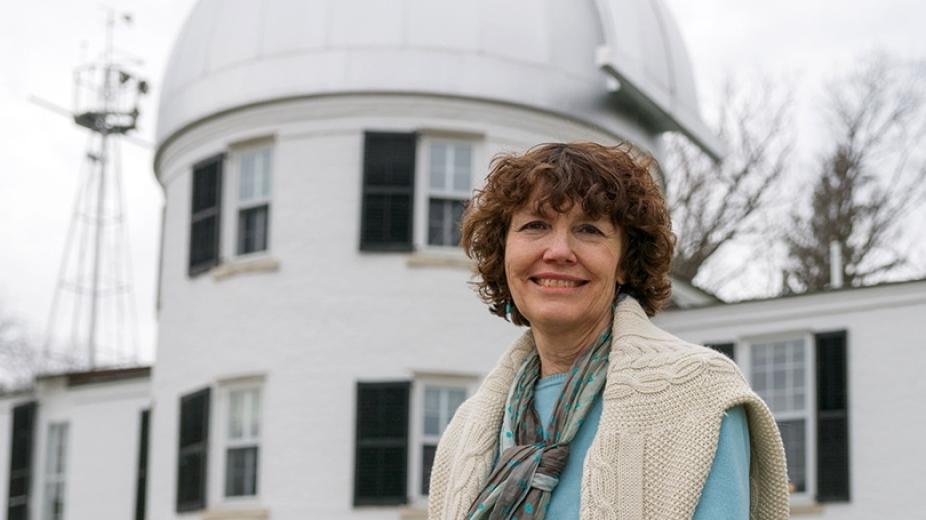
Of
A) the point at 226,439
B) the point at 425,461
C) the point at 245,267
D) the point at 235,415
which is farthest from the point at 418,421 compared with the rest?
the point at 245,267

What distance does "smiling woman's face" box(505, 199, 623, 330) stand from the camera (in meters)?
3.40

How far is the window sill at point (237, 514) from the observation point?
18422 mm

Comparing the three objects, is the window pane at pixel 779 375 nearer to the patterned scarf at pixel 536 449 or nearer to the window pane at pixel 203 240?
the window pane at pixel 203 240

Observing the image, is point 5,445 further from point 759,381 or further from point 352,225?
point 759,381

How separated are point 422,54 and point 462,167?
1.35 meters

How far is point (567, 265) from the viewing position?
3.41m

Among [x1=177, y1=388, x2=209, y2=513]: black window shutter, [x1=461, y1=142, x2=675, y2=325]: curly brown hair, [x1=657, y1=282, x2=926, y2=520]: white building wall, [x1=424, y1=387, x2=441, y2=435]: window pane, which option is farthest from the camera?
[x1=177, y1=388, x2=209, y2=513]: black window shutter

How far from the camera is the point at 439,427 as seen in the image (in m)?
18.6

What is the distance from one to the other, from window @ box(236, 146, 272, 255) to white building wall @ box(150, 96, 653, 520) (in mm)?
221

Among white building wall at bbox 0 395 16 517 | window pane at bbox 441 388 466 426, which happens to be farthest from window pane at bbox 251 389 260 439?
white building wall at bbox 0 395 16 517

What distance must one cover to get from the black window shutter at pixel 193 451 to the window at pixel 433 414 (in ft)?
8.76

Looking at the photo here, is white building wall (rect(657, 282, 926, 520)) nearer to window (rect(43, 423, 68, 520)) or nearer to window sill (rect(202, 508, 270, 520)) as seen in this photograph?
window sill (rect(202, 508, 270, 520))

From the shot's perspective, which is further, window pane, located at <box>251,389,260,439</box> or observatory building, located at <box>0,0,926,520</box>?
window pane, located at <box>251,389,260,439</box>

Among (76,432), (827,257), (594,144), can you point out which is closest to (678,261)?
(827,257)
